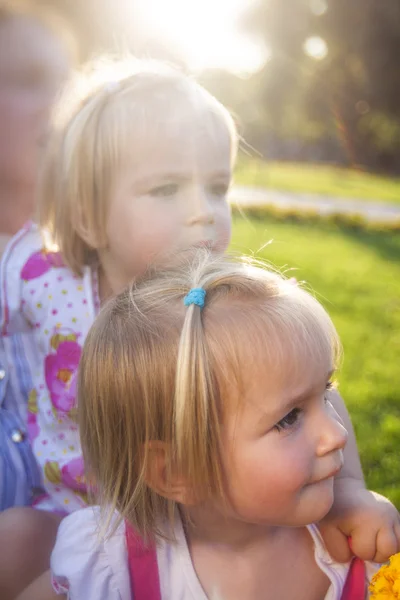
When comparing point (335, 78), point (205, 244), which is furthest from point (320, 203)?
point (205, 244)

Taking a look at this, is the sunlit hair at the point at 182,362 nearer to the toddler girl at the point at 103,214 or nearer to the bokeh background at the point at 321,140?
the bokeh background at the point at 321,140

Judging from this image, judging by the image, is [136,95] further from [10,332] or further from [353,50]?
[353,50]

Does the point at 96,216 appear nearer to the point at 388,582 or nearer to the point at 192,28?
the point at 192,28

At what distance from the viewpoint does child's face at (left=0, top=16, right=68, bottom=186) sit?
2.66m

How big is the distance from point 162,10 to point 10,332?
4.80ft

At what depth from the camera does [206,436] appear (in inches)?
52.6

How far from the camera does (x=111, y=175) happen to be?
79.9 inches

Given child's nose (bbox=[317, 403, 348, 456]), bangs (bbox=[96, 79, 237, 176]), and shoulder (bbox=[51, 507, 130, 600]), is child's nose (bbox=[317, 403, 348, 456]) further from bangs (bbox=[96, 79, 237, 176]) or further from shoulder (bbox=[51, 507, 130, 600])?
bangs (bbox=[96, 79, 237, 176])

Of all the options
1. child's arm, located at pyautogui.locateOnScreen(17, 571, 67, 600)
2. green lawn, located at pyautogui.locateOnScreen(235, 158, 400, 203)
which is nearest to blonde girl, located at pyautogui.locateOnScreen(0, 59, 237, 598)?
child's arm, located at pyautogui.locateOnScreen(17, 571, 67, 600)

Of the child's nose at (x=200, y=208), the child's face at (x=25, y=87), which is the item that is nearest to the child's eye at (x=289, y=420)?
the child's nose at (x=200, y=208)

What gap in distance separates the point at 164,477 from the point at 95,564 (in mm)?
296

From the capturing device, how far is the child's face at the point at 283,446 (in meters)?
1.33

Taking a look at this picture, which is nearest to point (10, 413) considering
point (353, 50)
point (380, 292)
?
point (380, 292)

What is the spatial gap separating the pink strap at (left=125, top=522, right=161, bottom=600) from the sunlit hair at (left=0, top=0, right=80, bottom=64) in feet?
6.56
